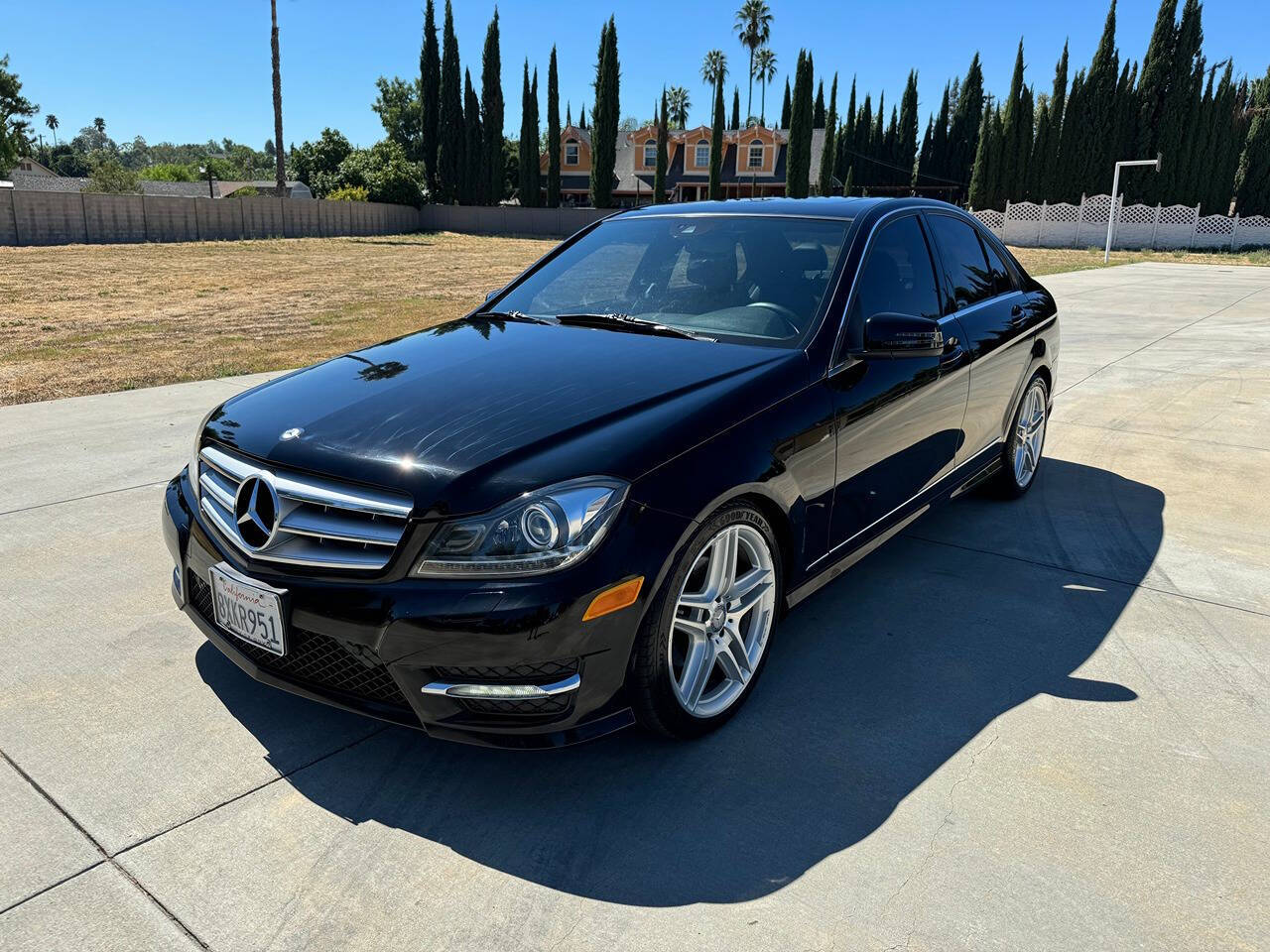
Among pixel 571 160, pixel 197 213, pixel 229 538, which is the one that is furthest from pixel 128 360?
pixel 571 160

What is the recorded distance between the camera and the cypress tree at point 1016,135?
44.6 meters

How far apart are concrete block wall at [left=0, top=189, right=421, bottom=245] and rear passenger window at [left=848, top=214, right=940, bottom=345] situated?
3373 centimetres

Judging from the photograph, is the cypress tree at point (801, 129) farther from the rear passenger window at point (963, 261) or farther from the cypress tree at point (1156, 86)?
the rear passenger window at point (963, 261)

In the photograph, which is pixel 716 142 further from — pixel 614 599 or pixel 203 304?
pixel 614 599

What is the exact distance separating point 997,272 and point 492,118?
54617 mm

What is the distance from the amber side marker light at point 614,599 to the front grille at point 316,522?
0.54 metres

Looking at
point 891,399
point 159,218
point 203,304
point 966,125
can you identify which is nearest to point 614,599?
point 891,399

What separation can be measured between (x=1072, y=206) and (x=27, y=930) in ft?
156

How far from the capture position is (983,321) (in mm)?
4551

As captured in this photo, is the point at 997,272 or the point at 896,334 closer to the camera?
the point at 896,334

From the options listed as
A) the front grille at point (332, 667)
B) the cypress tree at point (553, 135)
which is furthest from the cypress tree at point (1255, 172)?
the front grille at point (332, 667)

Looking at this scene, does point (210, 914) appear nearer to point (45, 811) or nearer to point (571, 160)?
point (45, 811)

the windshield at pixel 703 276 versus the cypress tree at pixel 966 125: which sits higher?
the cypress tree at pixel 966 125

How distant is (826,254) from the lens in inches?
147
